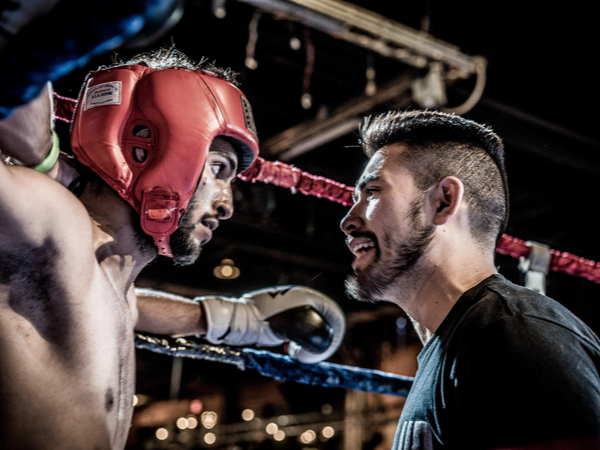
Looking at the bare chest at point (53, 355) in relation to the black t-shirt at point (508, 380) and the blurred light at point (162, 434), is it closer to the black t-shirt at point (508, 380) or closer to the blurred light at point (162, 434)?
the black t-shirt at point (508, 380)

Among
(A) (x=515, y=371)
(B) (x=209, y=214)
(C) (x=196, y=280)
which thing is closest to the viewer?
(A) (x=515, y=371)

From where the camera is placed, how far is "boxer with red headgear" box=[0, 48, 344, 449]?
115 centimetres

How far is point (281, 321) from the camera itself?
2.02m

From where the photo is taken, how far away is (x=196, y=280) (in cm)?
739

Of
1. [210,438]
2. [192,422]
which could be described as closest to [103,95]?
[210,438]

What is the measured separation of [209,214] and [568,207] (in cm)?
513

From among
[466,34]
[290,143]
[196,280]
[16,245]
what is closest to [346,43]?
[466,34]

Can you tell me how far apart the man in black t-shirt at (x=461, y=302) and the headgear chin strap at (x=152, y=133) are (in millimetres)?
554

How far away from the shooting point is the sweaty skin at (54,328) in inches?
44.1

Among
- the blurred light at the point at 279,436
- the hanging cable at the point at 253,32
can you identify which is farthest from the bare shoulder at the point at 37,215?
the blurred light at the point at 279,436

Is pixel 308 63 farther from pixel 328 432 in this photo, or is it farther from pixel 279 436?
pixel 279 436

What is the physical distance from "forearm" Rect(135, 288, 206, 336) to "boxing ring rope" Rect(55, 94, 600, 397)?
0.15 ft

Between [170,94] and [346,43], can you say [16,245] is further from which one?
[346,43]

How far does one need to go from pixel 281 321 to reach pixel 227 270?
215 inches
